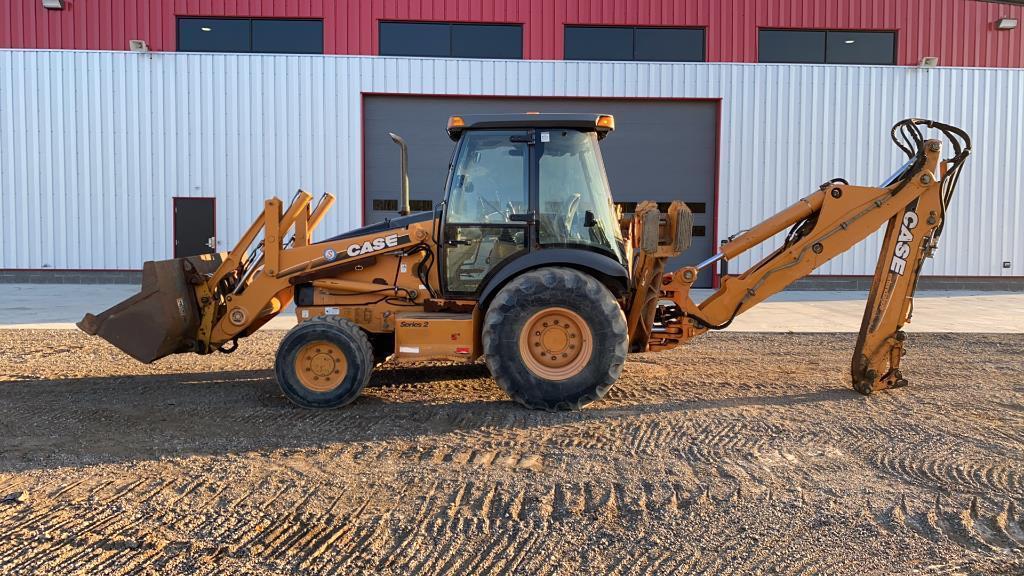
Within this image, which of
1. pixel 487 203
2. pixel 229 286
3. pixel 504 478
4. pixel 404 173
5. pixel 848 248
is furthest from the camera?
pixel 229 286

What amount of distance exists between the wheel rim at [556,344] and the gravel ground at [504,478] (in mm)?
360

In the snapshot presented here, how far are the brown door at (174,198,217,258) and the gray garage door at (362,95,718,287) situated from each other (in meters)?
3.47

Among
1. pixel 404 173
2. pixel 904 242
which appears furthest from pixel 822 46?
pixel 404 173

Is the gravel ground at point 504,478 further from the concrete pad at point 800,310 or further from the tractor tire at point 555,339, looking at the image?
the concrete pad at point 800,310

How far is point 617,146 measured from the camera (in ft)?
53.7

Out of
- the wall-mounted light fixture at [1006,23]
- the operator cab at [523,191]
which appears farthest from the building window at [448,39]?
the operator cab at [523,191]

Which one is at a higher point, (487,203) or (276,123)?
(276,123)

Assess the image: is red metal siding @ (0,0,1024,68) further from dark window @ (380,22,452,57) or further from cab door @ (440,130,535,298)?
cab door @ (440,130,535,298)

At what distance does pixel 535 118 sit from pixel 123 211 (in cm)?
1365

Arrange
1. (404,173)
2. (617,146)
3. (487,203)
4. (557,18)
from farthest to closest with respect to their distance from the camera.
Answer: (617,146) < (557,18) < (404,173) < (487,203)

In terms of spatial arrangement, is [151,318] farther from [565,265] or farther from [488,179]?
[565,265]

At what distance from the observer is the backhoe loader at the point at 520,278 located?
551 cm

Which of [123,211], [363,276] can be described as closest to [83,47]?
[123,211]

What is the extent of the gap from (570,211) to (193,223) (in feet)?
42.2
